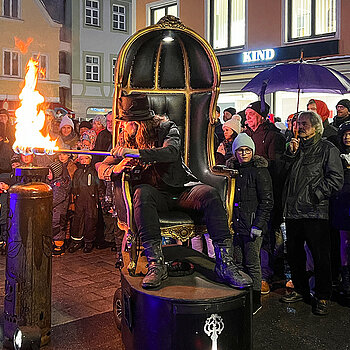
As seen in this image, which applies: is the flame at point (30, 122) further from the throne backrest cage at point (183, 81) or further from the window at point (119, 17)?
the window at point (119, 17)

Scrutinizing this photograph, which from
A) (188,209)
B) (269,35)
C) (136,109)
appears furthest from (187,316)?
(269,35)

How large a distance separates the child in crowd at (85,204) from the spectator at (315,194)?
3464 mm

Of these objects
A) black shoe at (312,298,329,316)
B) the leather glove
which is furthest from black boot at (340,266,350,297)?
the leather glove

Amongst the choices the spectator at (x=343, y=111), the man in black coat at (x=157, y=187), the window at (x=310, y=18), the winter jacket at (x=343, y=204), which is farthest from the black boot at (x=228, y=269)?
the window at (x=310, y=18)

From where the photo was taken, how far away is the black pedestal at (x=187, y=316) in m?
3.68

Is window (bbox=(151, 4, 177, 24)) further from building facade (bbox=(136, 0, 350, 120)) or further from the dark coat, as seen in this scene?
the dark coat

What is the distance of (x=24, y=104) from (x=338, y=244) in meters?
3.86

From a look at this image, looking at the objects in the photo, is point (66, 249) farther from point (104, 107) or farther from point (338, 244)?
point (104, 107)

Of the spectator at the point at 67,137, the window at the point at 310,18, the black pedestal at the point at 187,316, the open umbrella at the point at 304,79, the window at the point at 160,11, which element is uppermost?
the window at the point at 160,11

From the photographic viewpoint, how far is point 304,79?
7.14 meters

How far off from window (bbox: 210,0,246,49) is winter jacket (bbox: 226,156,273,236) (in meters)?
11.7

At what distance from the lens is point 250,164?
215 inches

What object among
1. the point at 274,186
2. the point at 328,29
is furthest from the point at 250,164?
the point at 328,29

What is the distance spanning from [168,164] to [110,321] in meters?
1.62
